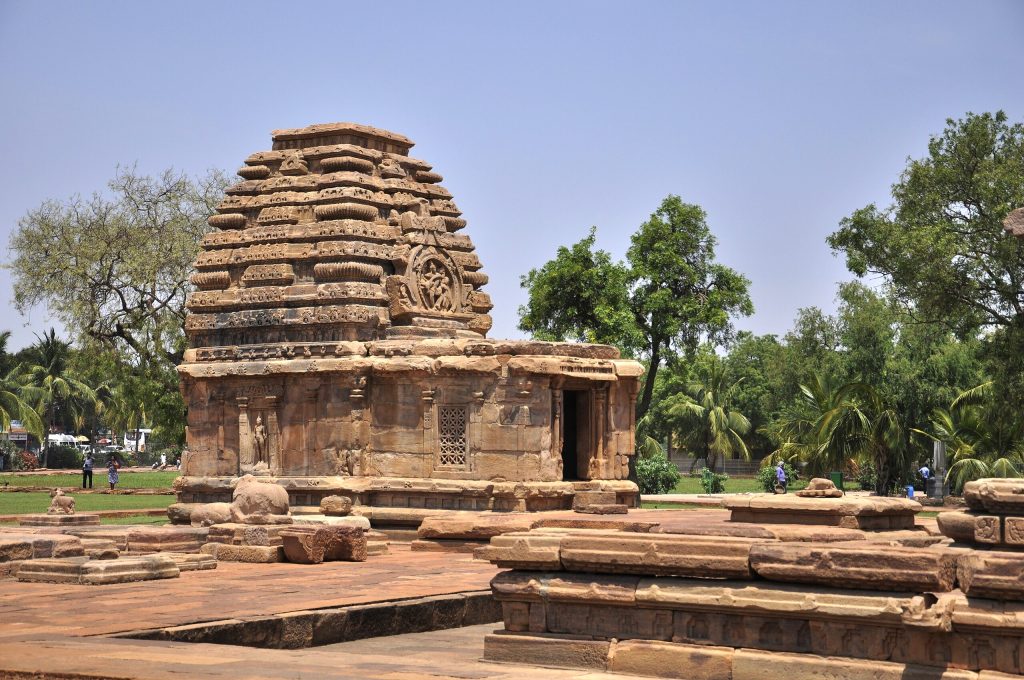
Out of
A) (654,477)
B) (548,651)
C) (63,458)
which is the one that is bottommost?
(548,651)

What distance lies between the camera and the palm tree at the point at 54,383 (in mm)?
62031

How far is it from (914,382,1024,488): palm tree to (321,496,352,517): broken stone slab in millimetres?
12829

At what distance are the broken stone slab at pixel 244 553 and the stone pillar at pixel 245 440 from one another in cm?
521

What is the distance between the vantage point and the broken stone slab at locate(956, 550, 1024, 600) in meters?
7.00

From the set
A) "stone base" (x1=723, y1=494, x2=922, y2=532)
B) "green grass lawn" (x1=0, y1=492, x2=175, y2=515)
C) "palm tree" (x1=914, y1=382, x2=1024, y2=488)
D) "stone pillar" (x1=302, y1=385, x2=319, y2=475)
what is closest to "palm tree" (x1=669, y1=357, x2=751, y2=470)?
"palm tree" (x1=914, y1=382, x2=1024, y2=488)

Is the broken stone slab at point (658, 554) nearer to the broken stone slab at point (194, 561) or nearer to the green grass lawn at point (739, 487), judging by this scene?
the broken stone slab at point (194, 561)

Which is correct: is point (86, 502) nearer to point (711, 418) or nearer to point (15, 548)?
point (15, 548)

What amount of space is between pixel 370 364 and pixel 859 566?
12.3 meters

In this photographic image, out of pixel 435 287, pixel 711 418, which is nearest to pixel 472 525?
pixel 435 287

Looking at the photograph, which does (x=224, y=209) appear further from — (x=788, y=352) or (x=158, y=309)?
(x=788, y=352)

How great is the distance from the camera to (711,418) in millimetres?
53844

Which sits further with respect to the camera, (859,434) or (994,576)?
(859,434)

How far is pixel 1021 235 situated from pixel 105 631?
6.14 meters

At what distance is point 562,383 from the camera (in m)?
18.7
